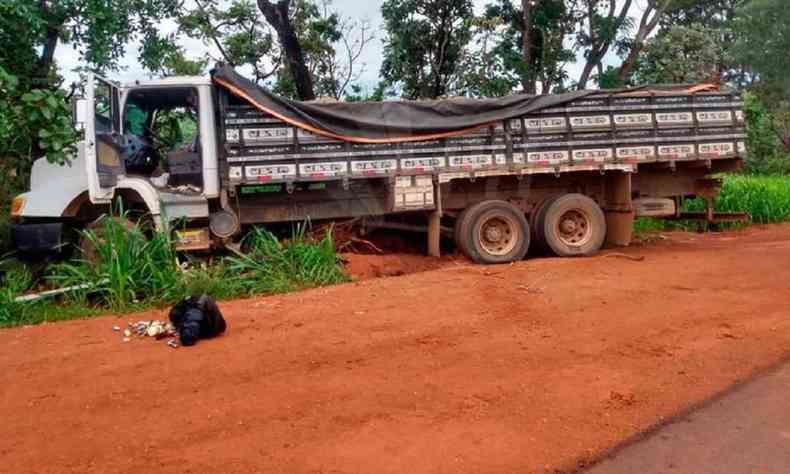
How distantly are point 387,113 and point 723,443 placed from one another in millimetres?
6707

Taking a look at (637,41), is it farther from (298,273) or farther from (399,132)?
(298,273)

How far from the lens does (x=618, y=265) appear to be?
9977 millimetres

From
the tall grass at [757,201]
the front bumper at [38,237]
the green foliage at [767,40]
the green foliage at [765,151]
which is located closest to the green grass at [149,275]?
the front bumper at [38,237]

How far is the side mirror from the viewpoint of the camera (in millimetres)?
8844

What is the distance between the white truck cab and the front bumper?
1cm

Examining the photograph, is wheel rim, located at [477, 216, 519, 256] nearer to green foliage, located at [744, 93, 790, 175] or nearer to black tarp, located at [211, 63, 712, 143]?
black tarp, located at [211, 63, 712, 143]

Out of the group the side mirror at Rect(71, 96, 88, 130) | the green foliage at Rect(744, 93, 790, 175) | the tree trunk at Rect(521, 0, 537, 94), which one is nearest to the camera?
the side mirror at Rect(71, 96, 88, 130)

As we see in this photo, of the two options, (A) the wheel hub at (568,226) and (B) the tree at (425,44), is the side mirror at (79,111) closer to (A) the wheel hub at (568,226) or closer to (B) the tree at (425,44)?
(A) the wheel hub at (568,226)

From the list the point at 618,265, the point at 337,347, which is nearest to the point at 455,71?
the point at 618,265

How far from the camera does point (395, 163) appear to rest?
397 inches

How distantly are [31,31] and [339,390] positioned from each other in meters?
7.44

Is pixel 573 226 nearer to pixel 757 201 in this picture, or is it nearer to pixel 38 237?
pixel 38 237

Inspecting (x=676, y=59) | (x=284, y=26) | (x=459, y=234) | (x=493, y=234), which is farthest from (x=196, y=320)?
(x=676, y=59)

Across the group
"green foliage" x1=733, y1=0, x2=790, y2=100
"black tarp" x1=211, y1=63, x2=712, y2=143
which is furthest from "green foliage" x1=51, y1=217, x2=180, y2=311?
"green foliage" x1=733, y1=0, x2=790, y2=100
